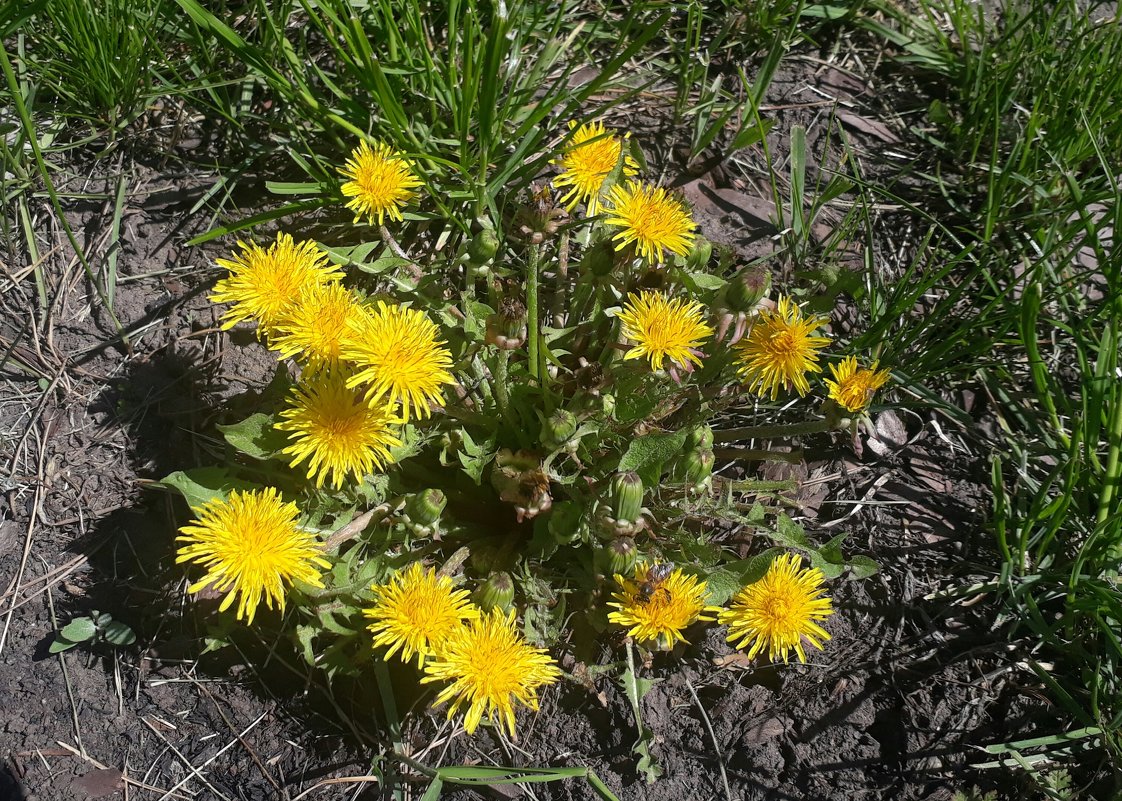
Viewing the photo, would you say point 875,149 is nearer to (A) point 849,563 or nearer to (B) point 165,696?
(A) point 849,563

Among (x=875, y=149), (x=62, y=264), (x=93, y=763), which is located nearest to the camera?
(x=93, y=763)

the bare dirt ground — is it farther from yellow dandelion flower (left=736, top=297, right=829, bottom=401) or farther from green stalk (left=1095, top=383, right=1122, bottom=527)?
yellow dandelion flower (left=736, top=297, right=829, bottom=401)

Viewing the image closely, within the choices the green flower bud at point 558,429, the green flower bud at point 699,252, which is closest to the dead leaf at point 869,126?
the green flower bud at point 699,252

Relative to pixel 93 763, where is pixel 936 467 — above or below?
above

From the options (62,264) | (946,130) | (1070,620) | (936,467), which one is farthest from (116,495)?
(946,130)

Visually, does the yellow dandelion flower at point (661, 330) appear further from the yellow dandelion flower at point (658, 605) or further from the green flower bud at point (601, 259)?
the yellow dandelion flower at point (658, 605)
